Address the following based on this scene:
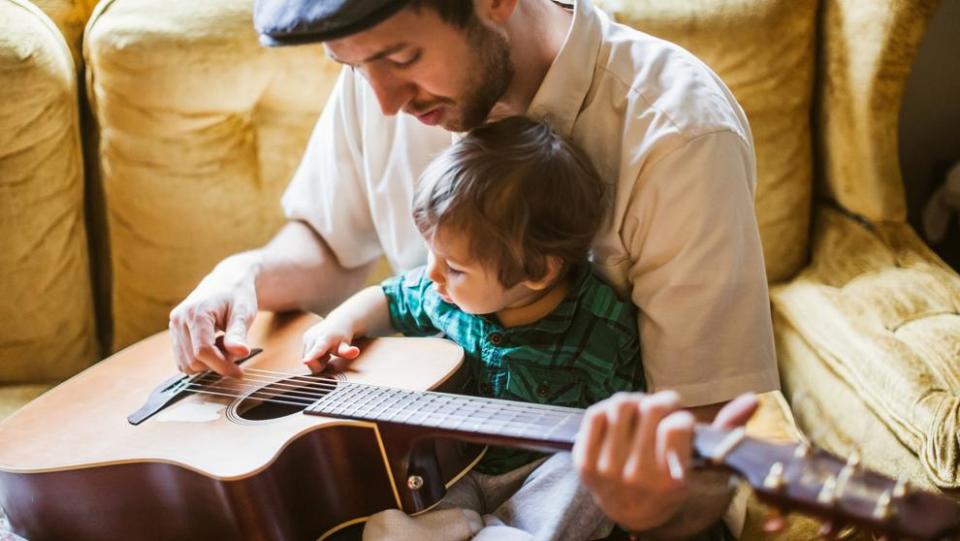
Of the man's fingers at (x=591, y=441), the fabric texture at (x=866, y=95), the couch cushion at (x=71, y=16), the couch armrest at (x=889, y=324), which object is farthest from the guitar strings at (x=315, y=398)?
the fabric texture at (x=866, y=95)

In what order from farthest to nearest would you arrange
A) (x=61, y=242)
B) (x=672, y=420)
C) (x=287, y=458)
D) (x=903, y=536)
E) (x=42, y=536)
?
1. (x=61, y=242)
2. (x=42, y=536)
3. (x=287, y=458)
4. (x=672, y=420)
5. (x=903, y=536)

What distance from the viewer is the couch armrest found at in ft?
3.95

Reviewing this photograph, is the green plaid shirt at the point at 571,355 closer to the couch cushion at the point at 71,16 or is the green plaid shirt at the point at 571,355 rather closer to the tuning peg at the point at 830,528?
the tuning peg at the point at 830,528

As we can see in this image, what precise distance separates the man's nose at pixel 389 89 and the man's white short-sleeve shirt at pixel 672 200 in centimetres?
18

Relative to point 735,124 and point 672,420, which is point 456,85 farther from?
point 672,420

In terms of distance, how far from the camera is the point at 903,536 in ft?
2.11

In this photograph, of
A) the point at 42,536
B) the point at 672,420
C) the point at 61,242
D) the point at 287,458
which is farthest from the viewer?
the point at 61,242

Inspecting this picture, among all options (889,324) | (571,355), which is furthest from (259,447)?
(889,324)

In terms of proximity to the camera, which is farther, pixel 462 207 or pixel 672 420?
pixel 462 207

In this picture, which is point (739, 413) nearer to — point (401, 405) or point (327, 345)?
point (401, 405)

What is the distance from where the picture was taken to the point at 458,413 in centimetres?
99

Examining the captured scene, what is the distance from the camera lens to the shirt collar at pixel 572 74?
1128 mm

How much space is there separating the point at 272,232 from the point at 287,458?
0.73 meters

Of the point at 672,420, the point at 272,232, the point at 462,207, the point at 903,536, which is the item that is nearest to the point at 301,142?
the point at 272,232
